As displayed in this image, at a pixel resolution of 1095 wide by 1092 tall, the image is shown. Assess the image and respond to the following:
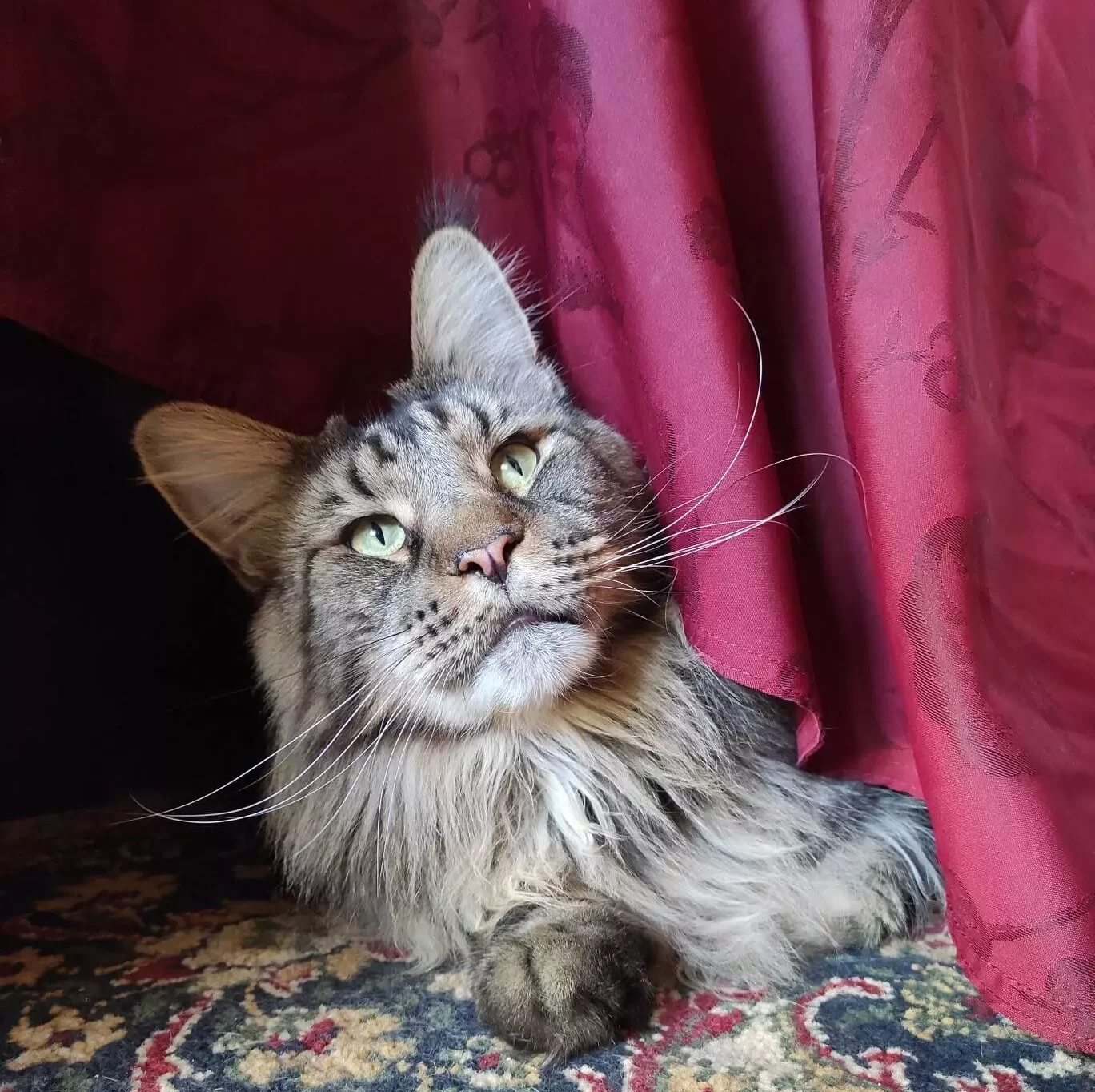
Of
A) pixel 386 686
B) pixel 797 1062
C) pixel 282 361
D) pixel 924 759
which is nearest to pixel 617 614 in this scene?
pixel 386 686

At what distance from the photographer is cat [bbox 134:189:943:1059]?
0.96m

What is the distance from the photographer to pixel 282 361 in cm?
142

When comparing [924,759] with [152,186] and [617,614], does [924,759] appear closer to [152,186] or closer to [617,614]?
[617,614]

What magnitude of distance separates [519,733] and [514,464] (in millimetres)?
361

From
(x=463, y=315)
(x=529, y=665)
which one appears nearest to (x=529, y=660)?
(x=529, y=665)

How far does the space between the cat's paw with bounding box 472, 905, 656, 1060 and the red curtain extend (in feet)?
0.99

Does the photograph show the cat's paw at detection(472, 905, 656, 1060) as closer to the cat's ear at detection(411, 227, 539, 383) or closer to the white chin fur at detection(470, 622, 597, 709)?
the white chin fur at detection(470, 622, 597, 709)

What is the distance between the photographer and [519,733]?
3.54 feet

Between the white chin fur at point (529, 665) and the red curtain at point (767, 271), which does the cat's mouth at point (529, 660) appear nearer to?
the white chin fur at point (529, 665)

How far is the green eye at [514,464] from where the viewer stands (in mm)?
1179

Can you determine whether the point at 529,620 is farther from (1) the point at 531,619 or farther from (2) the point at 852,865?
(2) the point at 852,865

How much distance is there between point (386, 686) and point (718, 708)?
1.34ft

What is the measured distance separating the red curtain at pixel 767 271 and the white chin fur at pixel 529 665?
141 millimetres

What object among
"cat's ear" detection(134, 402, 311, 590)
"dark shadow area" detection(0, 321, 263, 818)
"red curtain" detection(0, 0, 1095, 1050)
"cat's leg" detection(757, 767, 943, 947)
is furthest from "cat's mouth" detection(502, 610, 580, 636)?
"dark shadow area" detection(0, 321, 263, 818)
